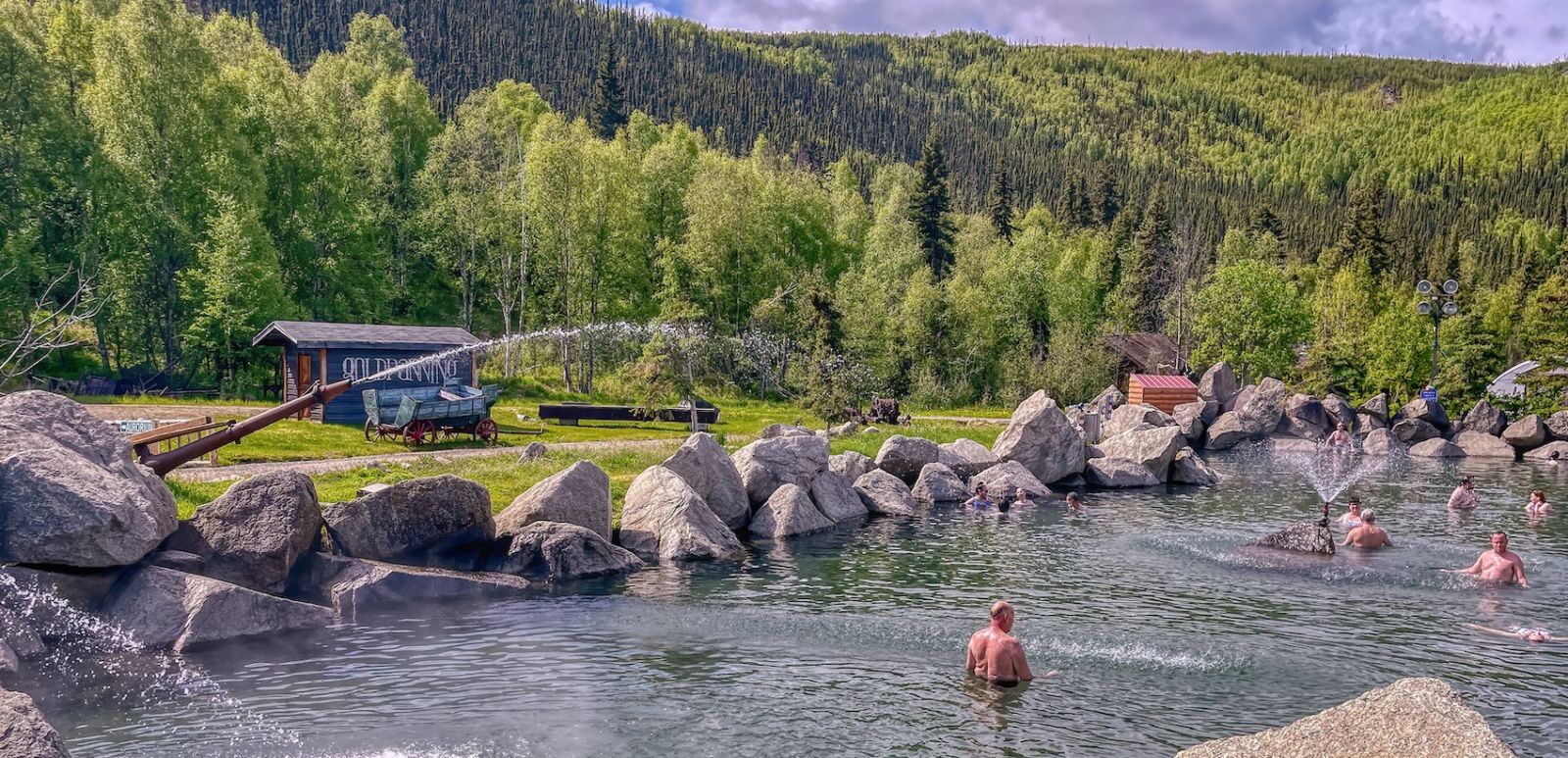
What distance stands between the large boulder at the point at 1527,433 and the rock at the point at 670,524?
158ft

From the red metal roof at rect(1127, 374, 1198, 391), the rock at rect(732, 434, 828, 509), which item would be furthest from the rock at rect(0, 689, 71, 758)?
the red metal roof at rect(1127, 374, 1198, 391)

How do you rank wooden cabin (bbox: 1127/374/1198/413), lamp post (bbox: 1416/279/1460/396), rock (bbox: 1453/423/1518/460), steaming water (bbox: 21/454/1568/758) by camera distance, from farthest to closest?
wooden cabin (bbox: 1127/374/1198/413), lamp post (bbox: 1416/279/1460/396), rock (bbox: 1453/423/1518/460), steaming water (bbox: 21/454/1568/758)

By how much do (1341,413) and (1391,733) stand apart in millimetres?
58909

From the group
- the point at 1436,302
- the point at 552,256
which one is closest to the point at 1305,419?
the point at 1436,302

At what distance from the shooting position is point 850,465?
36.1 meters

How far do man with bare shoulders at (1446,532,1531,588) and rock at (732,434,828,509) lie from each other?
16.9m

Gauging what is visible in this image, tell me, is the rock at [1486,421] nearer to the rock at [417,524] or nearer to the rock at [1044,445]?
the rock at [1044,445]

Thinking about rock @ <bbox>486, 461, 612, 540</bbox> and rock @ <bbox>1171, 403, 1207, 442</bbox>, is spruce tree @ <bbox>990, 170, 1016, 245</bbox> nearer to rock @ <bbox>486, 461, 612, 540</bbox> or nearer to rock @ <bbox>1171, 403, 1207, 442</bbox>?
rock @ <bbox>1171, 403, 1207, 442</bbox>

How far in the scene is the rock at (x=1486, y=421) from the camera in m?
57.1

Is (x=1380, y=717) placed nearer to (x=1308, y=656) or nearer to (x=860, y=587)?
(x=1308, y=656)

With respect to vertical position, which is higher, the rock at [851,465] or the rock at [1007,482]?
the rock at [851,465]

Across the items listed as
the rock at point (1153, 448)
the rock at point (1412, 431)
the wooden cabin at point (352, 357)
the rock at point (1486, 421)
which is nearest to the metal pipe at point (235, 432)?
the wooden cabin at point (352, 357)

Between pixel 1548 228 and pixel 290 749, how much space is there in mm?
240645

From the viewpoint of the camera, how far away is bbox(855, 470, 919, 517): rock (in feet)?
110
